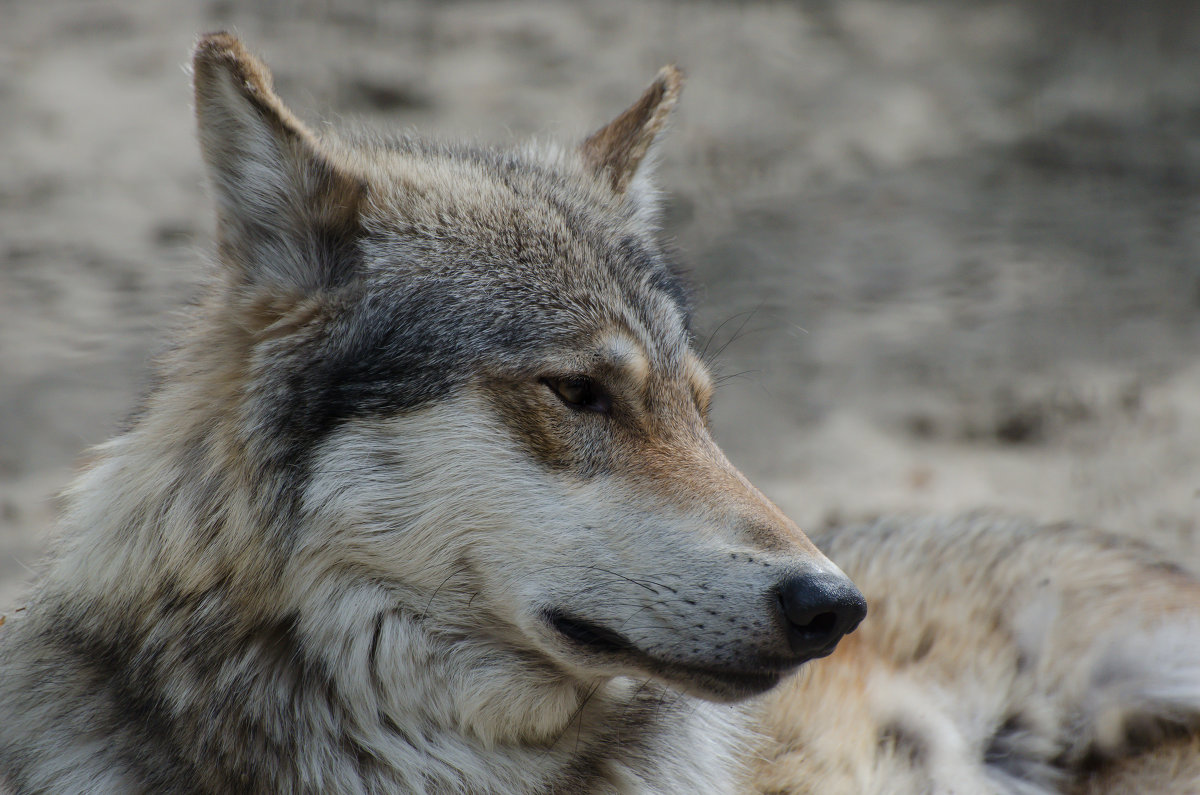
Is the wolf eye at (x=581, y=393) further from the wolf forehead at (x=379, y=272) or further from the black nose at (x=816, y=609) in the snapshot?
the black nose at (x=816, y=609)

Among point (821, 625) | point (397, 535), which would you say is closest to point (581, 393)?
point (397, 535)

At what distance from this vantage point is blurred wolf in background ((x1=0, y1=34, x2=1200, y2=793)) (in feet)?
8.38

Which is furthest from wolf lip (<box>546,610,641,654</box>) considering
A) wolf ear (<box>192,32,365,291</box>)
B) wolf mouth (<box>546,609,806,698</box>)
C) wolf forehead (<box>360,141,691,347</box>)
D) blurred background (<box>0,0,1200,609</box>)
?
blurred background (<box>0,0,1200,609</box>)

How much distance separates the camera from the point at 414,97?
313 inches

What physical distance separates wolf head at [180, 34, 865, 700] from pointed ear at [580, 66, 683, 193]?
825 millimetres

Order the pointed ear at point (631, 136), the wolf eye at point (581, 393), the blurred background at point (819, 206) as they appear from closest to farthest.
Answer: the wolf eye at point (581, 393), the pointed ear at point (631, 136), the blurred background at point (819, 206)

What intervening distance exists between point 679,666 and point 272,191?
151cm

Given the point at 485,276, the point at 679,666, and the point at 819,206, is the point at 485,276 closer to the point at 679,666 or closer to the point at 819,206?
the point at 679,666

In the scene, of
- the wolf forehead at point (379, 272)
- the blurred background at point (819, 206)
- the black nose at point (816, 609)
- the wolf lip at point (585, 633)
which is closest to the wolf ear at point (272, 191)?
the wolf forehead at point (379, 272)

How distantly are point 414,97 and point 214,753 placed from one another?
6186 millimetres

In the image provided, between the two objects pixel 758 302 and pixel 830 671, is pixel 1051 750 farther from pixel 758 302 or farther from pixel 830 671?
pixel 758 302

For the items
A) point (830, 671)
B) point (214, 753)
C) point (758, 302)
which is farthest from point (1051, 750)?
point (758, 302)

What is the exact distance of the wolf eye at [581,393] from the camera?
8.95ft

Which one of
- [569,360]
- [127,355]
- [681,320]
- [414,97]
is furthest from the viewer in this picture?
[414,97]
